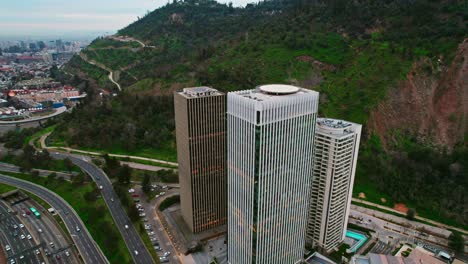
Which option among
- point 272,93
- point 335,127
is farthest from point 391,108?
point 272,93

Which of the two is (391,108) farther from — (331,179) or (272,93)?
(272,93)

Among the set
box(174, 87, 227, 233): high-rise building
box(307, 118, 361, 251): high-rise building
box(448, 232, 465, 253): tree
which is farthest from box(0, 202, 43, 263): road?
box(448, 232, 465, 253): tree

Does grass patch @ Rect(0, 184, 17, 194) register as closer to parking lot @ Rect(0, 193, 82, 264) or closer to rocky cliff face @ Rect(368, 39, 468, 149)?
parking lot @ Rect(0, 193, 82, 264)

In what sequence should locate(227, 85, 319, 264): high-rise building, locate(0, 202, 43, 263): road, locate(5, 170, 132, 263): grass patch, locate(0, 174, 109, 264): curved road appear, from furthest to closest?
locate(0, 202, 43, 263): road, locate(0, 174, 109, 264): curved road, locate(5, 170, 132, 263): grass patch, locate(227, 85, 319, 264): high-rise building

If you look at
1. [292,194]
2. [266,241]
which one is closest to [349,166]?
[292,194]

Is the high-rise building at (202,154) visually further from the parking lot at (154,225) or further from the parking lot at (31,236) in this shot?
the parking lot at (31,236)

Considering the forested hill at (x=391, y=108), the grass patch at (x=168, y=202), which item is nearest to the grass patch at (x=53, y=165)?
the forested hill at (x=391, y=108)

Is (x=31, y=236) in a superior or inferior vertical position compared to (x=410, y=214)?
inferior
